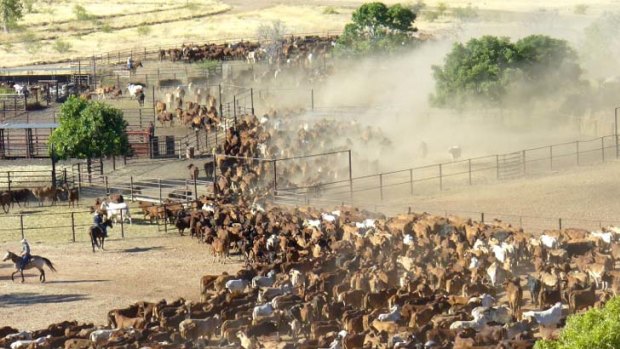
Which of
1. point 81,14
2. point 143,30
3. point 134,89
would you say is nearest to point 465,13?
point 143,30

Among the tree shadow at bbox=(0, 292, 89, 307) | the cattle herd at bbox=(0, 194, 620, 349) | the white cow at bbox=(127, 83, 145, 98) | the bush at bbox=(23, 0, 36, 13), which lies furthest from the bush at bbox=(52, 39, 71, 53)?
the tree shadow at bbox=(0, 292, 89, 307)

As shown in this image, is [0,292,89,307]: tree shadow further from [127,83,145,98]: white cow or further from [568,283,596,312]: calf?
[127,83,145,98]: white cow

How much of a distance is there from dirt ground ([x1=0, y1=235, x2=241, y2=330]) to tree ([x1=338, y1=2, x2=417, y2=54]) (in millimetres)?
36482

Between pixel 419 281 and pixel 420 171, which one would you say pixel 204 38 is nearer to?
pixel 420 171

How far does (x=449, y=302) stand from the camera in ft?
95.8

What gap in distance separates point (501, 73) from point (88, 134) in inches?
712

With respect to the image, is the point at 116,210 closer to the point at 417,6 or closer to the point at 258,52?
the point at 258,52

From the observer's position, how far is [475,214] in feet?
139

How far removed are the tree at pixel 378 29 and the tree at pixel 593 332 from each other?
180 ft

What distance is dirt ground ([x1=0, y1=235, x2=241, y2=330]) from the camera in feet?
108

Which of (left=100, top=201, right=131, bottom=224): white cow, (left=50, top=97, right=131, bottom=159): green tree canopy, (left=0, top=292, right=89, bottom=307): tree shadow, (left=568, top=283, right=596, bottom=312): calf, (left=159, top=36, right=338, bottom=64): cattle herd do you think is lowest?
(left=0, top=292, right=89, bottom=307): tree shadow

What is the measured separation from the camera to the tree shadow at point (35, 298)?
3412 centimetres

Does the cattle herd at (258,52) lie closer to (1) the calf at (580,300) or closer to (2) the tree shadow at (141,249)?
(2) the tree shadow at (141,249)

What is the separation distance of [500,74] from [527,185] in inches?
588
